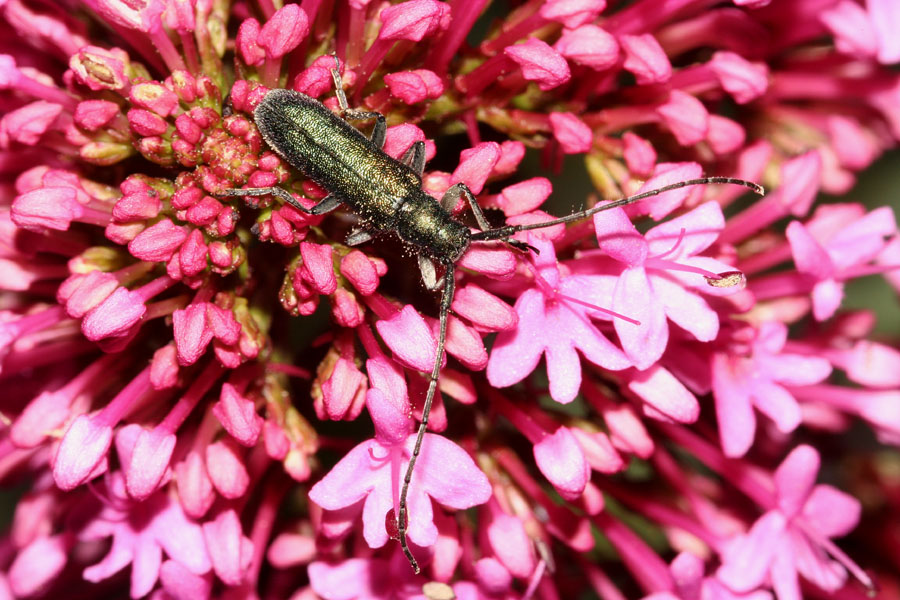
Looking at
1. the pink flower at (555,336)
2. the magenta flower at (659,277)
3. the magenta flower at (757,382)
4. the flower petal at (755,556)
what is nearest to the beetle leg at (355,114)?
the pink flower at (555,336)

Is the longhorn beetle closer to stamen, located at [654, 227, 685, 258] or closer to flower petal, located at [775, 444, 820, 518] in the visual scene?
stamen, located at [654, 227, 685, 258]

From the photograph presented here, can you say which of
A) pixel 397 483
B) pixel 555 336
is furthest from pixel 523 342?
pixel 397 483

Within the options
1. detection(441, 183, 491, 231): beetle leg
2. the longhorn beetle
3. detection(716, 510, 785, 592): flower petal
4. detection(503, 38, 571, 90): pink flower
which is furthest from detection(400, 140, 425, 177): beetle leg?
detection(716, 510, 785, 592): flower petal

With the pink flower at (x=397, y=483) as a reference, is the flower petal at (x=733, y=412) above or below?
below

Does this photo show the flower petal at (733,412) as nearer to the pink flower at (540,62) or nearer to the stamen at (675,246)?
the stamen at (675,246)

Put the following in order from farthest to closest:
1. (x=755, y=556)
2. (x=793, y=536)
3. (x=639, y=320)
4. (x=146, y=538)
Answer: (x=793, y=536), (x=755, y=556), (x=146, y=538), (x=639, y=320)

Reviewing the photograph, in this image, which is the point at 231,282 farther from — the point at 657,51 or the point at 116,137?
the point at 657,51

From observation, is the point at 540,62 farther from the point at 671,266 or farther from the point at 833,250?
the point at 833,250
